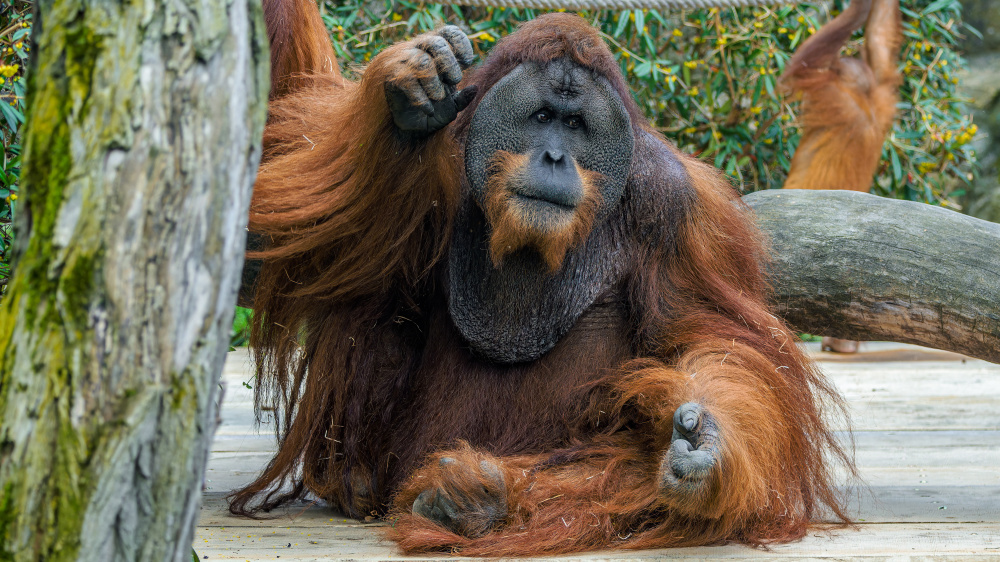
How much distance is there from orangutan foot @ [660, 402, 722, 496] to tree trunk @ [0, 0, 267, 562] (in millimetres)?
1089

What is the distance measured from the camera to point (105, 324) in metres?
1.11

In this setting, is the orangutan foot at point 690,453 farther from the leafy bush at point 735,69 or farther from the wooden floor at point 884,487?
the leafy bush at point 735,69

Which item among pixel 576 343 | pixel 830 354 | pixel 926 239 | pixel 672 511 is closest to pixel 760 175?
pixel 830 354

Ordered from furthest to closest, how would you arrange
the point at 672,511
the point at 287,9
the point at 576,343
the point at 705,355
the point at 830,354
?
1. the point at 830,354
2. the point at 287,9
3. the point at 576,343
4. the point at 705,355
5. the point at 672,511

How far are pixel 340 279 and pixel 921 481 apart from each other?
1847mm

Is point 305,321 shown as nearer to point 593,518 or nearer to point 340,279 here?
point 340,279

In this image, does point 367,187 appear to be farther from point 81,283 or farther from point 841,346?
point 841,346

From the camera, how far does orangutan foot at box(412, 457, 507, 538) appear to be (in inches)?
83.3

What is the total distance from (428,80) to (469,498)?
89 cm

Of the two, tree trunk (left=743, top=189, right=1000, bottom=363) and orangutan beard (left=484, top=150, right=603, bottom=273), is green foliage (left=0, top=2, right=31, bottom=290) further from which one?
tree trunk (left=743, top=189, right=1000, bottom=363)

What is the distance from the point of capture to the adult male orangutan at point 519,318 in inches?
84.0

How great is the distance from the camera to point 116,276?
3.63ft

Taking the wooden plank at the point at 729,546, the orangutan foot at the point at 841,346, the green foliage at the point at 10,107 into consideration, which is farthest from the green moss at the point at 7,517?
the orangutan foot at the point at 841,346

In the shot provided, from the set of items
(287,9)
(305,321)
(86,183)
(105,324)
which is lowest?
(305,321)
